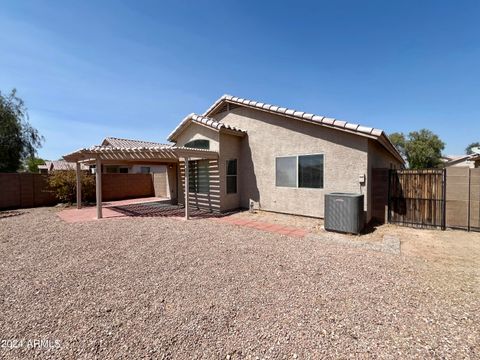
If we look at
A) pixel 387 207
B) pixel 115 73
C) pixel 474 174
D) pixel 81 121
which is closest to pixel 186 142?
pixel 115 73

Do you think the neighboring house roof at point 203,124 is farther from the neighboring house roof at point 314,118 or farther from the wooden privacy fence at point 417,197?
the wooden privacy fence at point 417,197

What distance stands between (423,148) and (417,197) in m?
38.1

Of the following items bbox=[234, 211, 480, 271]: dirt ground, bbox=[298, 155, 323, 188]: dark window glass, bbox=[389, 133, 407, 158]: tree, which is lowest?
bbox=[234, 211, 480, 271]: dirt ground

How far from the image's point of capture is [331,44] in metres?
10.2

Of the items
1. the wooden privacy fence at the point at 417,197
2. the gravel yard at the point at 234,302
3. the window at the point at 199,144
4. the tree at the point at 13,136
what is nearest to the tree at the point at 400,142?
the wooden privacy fence at the point at 417,197

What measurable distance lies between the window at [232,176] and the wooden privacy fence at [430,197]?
581 centimetres

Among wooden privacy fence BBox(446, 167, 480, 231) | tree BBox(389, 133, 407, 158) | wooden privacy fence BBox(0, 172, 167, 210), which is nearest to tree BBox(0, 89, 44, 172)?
wooden privacy fence BBox(0, 172, 167, 210)

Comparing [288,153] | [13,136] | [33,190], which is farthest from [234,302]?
[13,136]

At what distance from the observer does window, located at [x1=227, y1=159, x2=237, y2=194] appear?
406 inches

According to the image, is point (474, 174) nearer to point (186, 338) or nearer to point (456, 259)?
point (456, 259)

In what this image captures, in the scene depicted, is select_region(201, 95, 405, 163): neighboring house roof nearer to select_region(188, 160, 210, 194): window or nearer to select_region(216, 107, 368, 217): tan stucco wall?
select_region(216, 107, 368, 217): tan stucco wall

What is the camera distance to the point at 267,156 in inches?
384

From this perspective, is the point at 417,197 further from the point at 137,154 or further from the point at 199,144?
the point at 137,154

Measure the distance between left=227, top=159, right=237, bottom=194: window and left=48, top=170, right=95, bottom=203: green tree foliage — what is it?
350 inches
